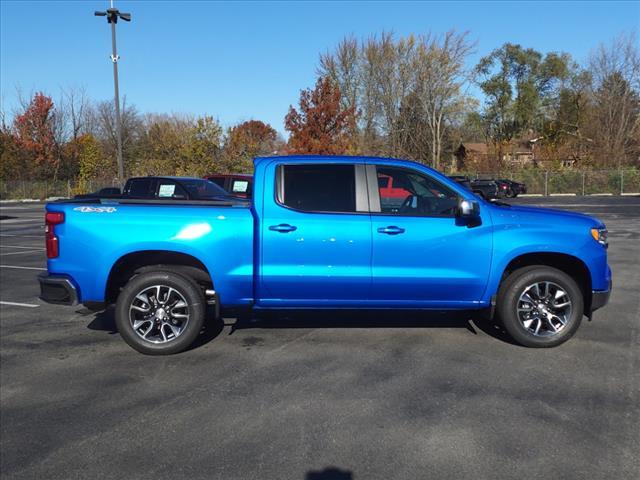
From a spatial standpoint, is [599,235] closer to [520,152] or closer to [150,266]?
[150,266]

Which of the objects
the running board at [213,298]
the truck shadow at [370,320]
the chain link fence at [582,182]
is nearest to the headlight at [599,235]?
the truck shadow at [370,320]

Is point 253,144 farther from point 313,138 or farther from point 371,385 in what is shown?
point 371,385

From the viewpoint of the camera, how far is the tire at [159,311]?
5152mm

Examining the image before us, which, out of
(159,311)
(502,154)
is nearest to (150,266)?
(159,311)

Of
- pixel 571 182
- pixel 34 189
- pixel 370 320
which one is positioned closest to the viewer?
pixel 370 320

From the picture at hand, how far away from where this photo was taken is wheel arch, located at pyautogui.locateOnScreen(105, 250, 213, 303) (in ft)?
17.2

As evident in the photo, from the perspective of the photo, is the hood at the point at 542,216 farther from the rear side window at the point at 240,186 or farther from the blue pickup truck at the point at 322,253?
the rear side window at the point at 240,186

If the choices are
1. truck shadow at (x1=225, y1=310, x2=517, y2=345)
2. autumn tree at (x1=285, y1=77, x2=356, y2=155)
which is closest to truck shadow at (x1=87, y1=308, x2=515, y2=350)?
truck shadow at (x1=225, y1=310, x2=517, y2=345)

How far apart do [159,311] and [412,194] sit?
2.72 metres

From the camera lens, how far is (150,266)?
534 cm

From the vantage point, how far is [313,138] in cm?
3459

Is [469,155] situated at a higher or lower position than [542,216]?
higher

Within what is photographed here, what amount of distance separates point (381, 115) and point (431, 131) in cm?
477

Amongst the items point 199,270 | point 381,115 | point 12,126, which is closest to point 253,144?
point 381,115
